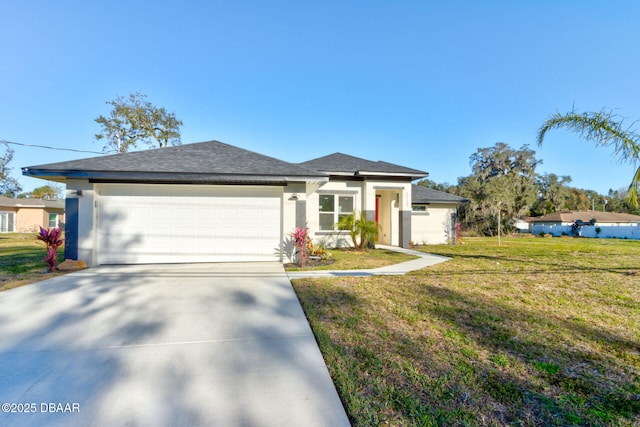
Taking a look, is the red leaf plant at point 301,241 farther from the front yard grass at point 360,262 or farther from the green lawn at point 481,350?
the green lawn at point 481,350

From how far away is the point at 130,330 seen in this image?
378 centimetres

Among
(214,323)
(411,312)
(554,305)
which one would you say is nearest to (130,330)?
(214,323)

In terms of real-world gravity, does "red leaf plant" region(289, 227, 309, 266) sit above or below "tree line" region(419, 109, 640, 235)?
below

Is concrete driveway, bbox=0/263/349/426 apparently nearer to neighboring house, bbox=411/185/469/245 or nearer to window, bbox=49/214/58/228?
neighboring house, bbox=411/185/469/245

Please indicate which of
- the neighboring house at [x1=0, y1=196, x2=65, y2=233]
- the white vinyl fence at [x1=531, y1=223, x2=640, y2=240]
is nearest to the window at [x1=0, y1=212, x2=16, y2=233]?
the neighboring house at [x1=0, y1=196, x2=65, y2=233]

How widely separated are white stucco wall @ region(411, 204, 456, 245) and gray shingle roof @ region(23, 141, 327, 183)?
9.36 m

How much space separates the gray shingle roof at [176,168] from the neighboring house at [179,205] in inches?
1.0

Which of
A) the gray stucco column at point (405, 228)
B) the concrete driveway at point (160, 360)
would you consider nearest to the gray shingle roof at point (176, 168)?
the concrete driveway at point (160, 360)

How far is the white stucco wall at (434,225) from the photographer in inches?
631

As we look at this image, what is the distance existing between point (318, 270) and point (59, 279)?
6.17 m

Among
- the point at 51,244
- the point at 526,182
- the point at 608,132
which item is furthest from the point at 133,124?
the point at 526,182

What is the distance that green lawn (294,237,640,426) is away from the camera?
2.26 m

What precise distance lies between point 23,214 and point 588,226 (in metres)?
57.5

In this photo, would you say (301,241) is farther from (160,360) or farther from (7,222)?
(7,222)
